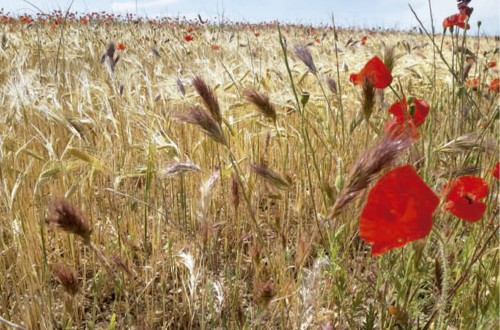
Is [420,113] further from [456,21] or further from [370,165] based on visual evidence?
[456,21]

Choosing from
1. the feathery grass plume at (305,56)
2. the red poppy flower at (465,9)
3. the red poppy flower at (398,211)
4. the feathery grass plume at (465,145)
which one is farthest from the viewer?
the red poppy flower at (465,9)

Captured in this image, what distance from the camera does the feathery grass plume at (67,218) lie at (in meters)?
0.67

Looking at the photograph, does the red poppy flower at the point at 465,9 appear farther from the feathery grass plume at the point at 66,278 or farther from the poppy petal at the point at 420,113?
the feathery grass plume at the point at 66,278

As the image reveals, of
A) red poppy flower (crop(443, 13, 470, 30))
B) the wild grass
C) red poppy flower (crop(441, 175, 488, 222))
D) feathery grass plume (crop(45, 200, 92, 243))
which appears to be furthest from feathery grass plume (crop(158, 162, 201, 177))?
red poppy flower (crop(443, 13, 470, 30))

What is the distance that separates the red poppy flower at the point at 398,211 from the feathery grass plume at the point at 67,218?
42 centimetres

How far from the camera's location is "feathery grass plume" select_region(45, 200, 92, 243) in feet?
2.20

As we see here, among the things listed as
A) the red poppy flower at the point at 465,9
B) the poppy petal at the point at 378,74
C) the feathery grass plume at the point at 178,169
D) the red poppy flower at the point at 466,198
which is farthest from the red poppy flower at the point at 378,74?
the red poppy flower at the point at 465,9

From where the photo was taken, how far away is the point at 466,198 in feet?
2.31

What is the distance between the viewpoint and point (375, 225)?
0.58 meters

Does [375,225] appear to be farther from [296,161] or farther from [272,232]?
[296,161]

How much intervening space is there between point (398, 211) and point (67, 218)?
471 millimetres

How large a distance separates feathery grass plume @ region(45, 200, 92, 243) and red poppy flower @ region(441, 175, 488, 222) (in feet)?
1.81

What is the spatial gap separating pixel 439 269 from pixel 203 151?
3.08 feet

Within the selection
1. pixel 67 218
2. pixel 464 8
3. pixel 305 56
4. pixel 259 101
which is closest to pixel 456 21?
pixel 464 8
